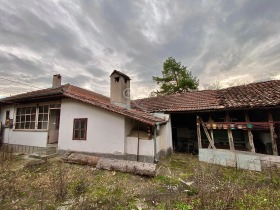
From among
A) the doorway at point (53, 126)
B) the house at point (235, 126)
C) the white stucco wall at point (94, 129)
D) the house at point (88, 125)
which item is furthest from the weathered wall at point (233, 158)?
the doorway at point (53, 126)

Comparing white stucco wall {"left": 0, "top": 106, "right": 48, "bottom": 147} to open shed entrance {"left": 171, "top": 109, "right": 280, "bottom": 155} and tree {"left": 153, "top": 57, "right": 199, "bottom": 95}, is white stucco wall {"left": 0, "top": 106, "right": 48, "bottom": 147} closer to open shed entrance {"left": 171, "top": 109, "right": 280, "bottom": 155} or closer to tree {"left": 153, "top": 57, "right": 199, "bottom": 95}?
open shed entrance {"left": 171, "top": 109, "right": 280, "bottom": 155}

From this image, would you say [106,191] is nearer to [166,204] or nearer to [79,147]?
[166,204]

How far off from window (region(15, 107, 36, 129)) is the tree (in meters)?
16.0

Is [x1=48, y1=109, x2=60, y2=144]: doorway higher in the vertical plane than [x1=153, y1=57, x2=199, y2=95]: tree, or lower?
lower

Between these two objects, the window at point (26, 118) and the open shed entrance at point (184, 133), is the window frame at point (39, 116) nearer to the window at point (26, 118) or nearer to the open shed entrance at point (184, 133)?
the window at point (26, 118)

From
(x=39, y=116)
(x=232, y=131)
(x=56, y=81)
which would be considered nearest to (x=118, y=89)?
(x=39, y=116)

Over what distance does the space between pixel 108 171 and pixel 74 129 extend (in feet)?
12.3

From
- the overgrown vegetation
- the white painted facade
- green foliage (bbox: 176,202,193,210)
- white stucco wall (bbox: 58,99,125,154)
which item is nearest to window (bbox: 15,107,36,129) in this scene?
the white painted facade

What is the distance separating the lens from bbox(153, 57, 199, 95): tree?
20516 mm

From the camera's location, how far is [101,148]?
8.23m

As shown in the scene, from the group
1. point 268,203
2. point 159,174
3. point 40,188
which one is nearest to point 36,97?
point 40,188

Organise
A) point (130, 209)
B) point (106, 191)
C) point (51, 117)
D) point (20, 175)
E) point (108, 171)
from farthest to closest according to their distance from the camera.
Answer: point (51, 117), point (108, 171), point (20, 175), point (106, 191), point (130, 209)

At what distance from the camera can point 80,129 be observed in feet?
29.2

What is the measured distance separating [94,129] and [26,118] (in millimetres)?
6408
